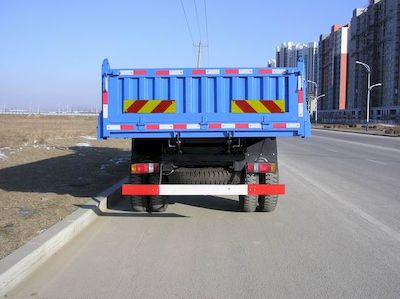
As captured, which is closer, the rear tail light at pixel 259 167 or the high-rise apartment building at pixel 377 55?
the rear tail light at pixel 259 167

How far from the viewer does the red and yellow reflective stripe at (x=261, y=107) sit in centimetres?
819

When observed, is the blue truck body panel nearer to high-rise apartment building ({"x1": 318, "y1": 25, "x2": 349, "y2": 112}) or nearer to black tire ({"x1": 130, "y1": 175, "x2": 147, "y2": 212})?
black tire ({"x1": 130, "y1": 175, "x2": 147, "y2": 212})

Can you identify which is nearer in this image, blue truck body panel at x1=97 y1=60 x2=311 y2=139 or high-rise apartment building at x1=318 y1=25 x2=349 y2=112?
blue truck body panel at x1=97 y1=60 x2=311 y2=139

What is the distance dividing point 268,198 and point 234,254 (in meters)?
2.82

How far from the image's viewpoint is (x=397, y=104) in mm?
101000

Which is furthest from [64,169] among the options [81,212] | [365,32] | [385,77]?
[365,32]

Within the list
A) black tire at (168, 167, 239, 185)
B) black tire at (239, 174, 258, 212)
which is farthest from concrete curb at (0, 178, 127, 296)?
black tire at (239, 174, 258, 212)

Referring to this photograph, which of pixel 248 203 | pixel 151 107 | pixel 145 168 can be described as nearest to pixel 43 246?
pixel 145 168

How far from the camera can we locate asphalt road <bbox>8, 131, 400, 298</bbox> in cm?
508

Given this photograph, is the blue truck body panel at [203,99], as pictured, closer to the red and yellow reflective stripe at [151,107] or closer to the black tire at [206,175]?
the red and yellow reflective stripe at [151,107]

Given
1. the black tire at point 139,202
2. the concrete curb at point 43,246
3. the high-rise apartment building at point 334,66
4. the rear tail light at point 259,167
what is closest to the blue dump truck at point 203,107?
the rear tail light at point 259,167

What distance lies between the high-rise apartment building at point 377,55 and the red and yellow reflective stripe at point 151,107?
92130mm

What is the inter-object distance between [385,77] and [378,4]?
15601 mm

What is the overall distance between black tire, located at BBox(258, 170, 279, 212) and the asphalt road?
0.67 feet
